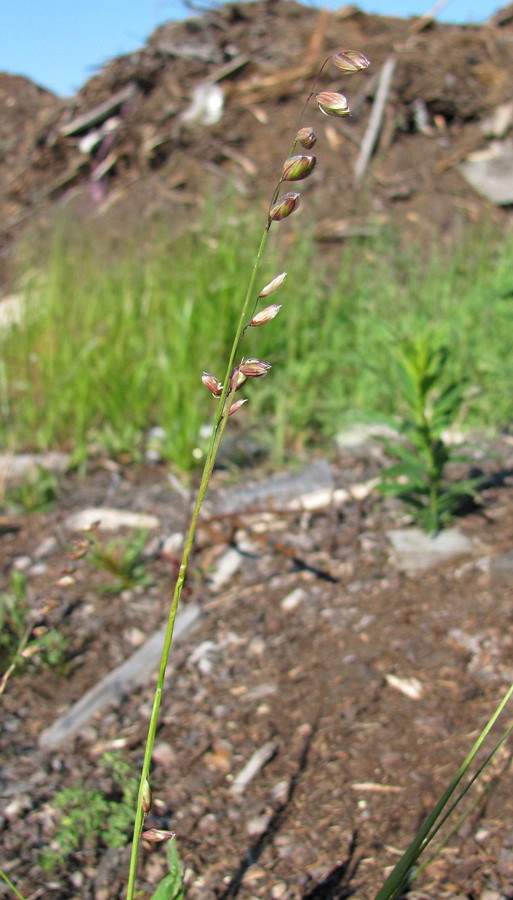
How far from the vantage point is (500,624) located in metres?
2.13

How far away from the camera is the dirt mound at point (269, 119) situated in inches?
242

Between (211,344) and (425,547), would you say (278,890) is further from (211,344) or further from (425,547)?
(211,344)

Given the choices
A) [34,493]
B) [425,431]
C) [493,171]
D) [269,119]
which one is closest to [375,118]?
[269,119]

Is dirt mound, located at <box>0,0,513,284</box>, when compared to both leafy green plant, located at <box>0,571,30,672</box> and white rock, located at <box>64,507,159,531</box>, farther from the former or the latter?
leafy green plant, located at <box>0,571,30,672</box>

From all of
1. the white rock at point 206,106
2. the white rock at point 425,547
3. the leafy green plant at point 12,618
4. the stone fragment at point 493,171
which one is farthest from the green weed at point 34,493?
the stone fragment at point 493,171

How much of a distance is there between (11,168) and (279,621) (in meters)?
6.69

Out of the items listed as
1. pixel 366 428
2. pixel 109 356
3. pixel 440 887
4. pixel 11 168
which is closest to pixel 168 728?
pixel 440 887

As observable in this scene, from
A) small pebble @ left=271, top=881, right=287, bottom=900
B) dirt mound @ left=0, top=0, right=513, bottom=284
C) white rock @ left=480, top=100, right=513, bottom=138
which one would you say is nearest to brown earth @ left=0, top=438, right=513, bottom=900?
small pebble @ left=271, top=881, right=287, bottom=900

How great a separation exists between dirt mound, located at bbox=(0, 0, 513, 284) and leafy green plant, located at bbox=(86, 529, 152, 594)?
359 centimetres

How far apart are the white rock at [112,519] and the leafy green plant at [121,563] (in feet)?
0.58

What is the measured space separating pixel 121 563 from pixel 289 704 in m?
0.88

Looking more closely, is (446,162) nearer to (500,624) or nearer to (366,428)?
(366,428)

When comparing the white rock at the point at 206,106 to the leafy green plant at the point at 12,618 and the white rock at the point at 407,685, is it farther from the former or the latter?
the white rock at the point at 407,685

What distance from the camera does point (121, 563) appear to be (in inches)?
104
